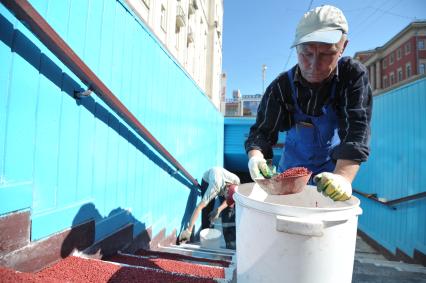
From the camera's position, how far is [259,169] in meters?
1.68

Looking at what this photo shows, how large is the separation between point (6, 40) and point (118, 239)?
160cm

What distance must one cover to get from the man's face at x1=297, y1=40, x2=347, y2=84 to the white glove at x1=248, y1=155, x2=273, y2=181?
2.15ft

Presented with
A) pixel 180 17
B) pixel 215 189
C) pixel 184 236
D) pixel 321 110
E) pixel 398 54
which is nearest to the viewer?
pixel 321 110

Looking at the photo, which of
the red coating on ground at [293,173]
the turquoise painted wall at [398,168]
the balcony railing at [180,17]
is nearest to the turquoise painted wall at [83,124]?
the red coating on ground at [293,173]

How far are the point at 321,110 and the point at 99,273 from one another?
1.77 meters

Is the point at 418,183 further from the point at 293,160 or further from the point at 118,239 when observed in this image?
the point at 118,239

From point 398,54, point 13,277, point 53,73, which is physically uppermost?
point 398,54

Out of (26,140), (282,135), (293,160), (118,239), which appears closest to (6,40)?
(26,140)

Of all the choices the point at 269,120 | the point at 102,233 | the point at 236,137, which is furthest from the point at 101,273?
the point at 236,137

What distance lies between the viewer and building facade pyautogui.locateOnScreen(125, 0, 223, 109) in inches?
345

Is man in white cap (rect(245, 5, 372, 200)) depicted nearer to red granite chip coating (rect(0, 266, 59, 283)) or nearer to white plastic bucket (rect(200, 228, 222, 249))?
red granite chip coating (rect(0, 266, 59, 283))

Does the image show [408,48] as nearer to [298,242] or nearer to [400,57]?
[400,57]

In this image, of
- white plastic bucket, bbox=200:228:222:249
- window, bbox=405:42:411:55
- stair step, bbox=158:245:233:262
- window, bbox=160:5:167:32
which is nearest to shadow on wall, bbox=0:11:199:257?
stair step, bbox=158:245:233:262

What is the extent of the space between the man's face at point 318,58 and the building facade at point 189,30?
13.4 ft
